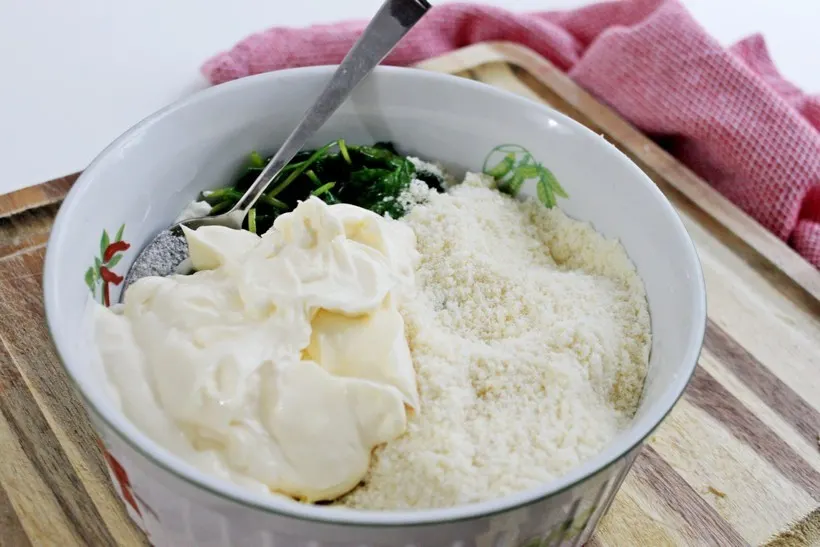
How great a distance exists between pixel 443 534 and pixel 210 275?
0.51 m

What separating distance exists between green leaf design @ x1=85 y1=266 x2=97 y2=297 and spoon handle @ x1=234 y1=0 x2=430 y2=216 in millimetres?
328

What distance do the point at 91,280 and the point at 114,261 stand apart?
0.07 m

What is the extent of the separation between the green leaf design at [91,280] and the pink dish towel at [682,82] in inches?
32.2

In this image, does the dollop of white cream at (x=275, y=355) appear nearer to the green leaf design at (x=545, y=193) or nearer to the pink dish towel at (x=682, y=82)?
the green leaf design at (x=545, y=193)

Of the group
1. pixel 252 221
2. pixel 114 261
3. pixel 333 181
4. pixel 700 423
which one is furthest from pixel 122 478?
pixel 700 423

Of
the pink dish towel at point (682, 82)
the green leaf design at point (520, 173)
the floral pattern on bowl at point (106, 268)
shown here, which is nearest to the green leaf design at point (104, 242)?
the floral pattern on bowl at point (106, 268)

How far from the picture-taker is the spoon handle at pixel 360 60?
134 cm

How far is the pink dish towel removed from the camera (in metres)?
1.69

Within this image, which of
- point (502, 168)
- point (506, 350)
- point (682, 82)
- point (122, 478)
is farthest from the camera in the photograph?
point (682, 82)

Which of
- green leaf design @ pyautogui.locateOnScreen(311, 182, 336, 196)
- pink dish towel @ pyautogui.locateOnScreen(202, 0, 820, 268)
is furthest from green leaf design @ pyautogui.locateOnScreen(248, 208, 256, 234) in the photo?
pink dish towel @ pyautogui.locateOnScreen(202, 0, 820, 268)

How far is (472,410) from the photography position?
1.02 m

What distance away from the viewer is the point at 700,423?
1292 mm

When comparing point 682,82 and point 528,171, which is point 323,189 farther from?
point 682,82

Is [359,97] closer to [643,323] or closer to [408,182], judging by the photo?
[408,182]
